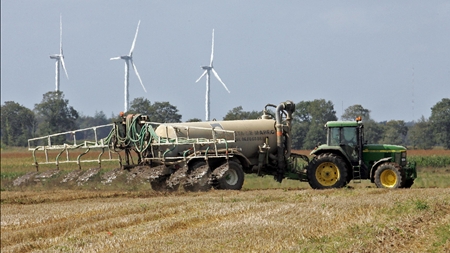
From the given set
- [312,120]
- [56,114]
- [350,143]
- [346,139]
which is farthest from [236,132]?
[56,114]

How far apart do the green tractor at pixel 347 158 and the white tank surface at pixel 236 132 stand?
2442 millimetres

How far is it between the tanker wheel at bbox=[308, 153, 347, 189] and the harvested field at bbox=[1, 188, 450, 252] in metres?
2.60

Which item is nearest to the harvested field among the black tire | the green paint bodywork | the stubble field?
the stubble field

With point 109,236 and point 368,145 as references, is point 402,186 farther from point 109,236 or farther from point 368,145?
point 109,236

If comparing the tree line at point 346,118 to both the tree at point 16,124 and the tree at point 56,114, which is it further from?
the tree at point 16,124

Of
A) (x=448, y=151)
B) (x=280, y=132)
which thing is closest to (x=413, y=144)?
(x=448, y=151)

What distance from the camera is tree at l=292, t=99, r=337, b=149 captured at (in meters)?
33.4

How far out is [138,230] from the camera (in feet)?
51.4

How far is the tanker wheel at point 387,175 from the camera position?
→ 2351cm

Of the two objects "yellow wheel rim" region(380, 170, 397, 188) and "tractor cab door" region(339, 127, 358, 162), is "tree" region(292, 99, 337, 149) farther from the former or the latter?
"yellow wheel rim" region(380, 170, 397, 188)

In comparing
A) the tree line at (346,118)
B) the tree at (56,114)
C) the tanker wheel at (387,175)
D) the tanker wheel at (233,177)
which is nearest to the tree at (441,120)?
the tree line at (346,118)

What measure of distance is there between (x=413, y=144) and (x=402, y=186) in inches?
497

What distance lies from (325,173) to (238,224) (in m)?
10.4

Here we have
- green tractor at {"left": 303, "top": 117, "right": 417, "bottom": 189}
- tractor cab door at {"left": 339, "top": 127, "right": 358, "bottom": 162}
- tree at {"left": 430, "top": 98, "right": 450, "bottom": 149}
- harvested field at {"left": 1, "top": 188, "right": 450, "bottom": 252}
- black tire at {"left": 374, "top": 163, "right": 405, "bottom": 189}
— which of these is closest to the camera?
harvested field at {"left": 1, "top": 188, "right": 450, "bottom": 252}
